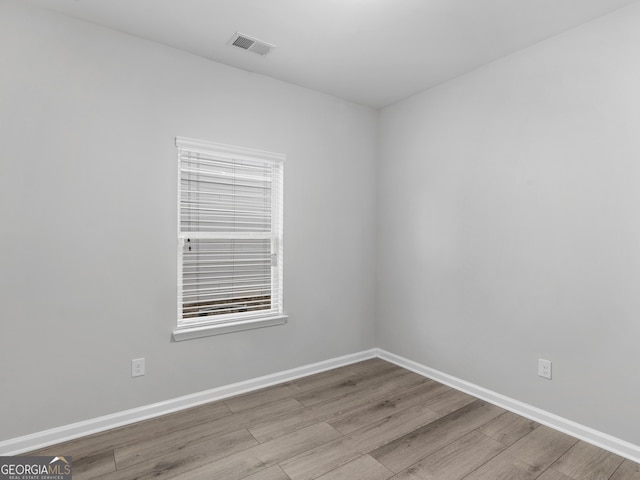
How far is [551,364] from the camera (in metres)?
2.49

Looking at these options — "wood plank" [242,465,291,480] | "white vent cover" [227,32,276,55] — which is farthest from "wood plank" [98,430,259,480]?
"white vent cover" [227,32,276,55]

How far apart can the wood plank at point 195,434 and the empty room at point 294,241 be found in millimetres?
22

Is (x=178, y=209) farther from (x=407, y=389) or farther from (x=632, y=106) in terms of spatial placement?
(x=632, y=106)

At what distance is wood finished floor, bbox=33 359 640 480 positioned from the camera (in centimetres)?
198

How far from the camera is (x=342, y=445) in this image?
7.35ft

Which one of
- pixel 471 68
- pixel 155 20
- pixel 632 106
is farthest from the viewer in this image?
pixel 471 68

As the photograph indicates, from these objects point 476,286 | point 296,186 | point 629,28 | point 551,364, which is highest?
point 629,28

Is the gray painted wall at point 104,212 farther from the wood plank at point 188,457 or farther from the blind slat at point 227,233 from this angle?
the wood plank at point 188,457

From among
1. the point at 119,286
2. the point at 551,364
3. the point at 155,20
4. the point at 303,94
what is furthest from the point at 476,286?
the point at 155,20

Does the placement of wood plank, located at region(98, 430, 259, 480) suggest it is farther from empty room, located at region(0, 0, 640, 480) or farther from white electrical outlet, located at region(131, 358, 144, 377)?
white electrical outlet, located at region(131, 358, 144, 377)

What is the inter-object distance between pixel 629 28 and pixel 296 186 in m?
2.50

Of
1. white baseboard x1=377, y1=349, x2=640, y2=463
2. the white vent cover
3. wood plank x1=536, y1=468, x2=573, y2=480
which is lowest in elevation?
wood plank x1=536, y1=468, x2=573, y2=480

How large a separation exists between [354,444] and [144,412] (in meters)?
1.49

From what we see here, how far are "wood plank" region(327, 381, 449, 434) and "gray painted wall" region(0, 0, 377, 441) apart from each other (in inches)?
32.8
